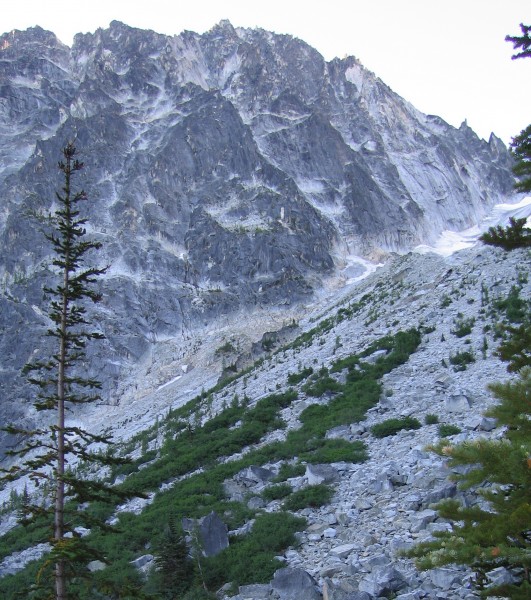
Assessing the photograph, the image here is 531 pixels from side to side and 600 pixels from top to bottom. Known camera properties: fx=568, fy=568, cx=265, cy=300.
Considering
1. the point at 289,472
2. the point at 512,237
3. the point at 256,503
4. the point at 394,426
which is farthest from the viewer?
the point at 394,426

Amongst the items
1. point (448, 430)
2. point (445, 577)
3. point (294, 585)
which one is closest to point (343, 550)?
point (294, 585)

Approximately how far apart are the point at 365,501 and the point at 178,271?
94478 millimetres

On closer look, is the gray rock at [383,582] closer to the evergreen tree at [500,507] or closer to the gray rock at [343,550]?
the gray rock at [343,550]

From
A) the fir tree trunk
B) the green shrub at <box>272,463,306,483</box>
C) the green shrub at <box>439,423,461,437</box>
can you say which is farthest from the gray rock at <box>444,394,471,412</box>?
the fir tree trunk

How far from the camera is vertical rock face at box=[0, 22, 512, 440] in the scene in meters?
99.8

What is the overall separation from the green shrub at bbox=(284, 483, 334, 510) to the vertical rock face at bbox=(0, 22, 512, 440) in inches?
2344

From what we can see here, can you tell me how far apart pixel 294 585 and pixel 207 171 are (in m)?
121

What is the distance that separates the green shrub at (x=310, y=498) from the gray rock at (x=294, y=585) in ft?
12.2

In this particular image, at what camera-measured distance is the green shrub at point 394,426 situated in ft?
64.0

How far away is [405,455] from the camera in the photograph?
55.4 ft

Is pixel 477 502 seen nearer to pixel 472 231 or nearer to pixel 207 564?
pixel 207 564

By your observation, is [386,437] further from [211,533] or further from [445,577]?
[445,577]

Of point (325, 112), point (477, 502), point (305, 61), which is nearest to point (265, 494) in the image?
point (477, 502)

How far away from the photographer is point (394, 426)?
19719 millimetres
